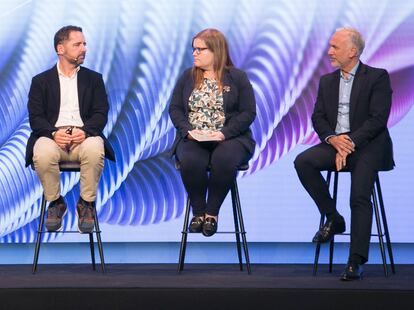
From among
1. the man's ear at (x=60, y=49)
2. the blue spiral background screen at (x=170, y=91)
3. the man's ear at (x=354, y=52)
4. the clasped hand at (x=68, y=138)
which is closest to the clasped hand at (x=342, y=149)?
the man's ear at (x=354, y=52)

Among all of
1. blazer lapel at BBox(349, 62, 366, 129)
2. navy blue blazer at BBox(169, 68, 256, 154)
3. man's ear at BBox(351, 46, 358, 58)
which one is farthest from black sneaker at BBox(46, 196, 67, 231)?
man's ear at BBox(351, 46, 358, 58)

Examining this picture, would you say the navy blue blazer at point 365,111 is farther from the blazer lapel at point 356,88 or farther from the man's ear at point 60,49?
the man's ear at point 60,49

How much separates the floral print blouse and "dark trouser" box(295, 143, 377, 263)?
19.5 inches

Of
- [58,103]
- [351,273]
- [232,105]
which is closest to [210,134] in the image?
[232,105]

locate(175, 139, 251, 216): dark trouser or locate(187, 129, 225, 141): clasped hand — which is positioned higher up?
locate(187, 129, 225, 141): clasped hand

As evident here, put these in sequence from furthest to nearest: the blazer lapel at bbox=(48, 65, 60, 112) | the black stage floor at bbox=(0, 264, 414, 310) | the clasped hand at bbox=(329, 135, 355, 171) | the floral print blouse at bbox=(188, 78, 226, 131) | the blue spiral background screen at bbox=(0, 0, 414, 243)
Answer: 1. the blue spiral background screen at bbox=(0, 0, 414, 243)
2. the blazer lapel at bbox=(48, 65, 60, 112)
3. the floral print blouse at bbox=(188, 78, 226, 131)
4. the clasped hand at bbox=(329, 135, 355, 171)
5. the black stage floor at bbox=(0, 264, 414, 310)

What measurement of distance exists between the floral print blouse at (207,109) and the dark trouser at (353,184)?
1.62 feet

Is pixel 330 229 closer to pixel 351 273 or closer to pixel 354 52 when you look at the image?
pixel 351 273

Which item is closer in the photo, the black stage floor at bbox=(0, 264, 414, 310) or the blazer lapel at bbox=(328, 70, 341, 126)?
the black stage floor at bbox=(0, 264, 414, 310)

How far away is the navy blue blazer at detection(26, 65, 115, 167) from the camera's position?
481 cm

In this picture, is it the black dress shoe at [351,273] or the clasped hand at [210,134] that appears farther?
the clasped hand at [210,134]

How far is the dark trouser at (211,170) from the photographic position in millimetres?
4586

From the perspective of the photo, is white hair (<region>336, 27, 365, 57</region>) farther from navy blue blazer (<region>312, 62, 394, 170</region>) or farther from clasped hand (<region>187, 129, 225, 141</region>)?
clasped hand (<region>187, 129, 225, 141</region>)

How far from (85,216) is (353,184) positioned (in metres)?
1.40
